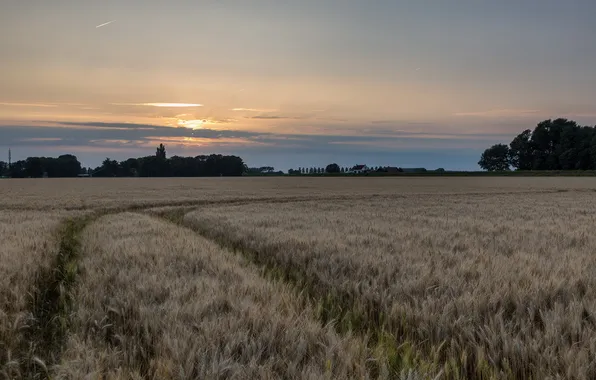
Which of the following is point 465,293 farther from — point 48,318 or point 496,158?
point 496,158

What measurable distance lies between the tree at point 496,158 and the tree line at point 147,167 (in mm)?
100725

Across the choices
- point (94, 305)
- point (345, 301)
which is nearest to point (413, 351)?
point (345, 301)

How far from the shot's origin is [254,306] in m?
4.47

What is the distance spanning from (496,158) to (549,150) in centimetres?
2006

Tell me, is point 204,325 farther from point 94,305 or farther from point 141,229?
point 141,229

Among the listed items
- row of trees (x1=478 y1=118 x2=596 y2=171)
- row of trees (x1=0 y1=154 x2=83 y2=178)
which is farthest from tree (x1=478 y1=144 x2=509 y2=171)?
row of trees (x1=0 y1=154 x2=83 y2=178)

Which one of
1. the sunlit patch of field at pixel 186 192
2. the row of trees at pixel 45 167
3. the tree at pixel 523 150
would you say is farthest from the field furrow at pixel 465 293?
the row of trees at pixel 45 167

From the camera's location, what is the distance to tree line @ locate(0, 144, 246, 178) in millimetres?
158500

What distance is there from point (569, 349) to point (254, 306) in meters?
3.05

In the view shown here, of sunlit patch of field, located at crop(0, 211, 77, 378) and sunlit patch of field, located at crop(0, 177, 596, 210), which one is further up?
sunlit patch of field, located at crop(0, 211, 77, 378)

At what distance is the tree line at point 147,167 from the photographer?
158 m

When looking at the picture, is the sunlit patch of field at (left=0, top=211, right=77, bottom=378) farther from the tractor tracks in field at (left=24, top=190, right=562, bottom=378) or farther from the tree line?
the tree line

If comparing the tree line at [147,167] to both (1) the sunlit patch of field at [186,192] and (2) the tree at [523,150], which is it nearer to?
(1) the sunlit patch of field at [186,192]

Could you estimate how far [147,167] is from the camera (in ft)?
530
